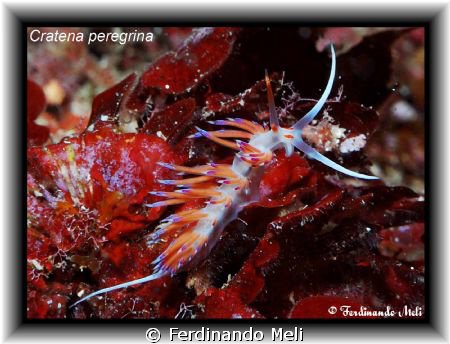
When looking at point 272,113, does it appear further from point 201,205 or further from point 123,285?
point 123,285

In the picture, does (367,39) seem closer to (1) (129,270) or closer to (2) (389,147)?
(2) (389,147)

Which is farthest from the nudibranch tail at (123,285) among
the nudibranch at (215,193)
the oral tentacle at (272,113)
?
the oral tentacle at (272,113)

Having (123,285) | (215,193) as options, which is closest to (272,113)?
(215,193)

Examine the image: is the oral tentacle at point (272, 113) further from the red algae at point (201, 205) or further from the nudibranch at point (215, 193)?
the red algae at point (201, 205)

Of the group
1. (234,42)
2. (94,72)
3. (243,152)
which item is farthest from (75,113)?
(243,152)

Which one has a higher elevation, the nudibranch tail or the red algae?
the red algae

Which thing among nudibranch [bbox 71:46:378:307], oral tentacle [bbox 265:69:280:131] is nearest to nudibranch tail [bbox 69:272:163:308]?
nudibranch [bbox 71:46:378:307]

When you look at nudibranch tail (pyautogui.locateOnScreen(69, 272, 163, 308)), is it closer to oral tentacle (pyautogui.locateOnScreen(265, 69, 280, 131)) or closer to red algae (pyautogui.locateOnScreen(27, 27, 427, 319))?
red algae (pyautogui.locateOnScreen(27, 27, 427, 319))

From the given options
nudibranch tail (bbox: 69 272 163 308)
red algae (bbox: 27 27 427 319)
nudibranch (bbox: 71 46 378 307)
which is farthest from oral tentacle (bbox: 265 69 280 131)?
nudibranch tail (bbox: 69 272 163 308)
